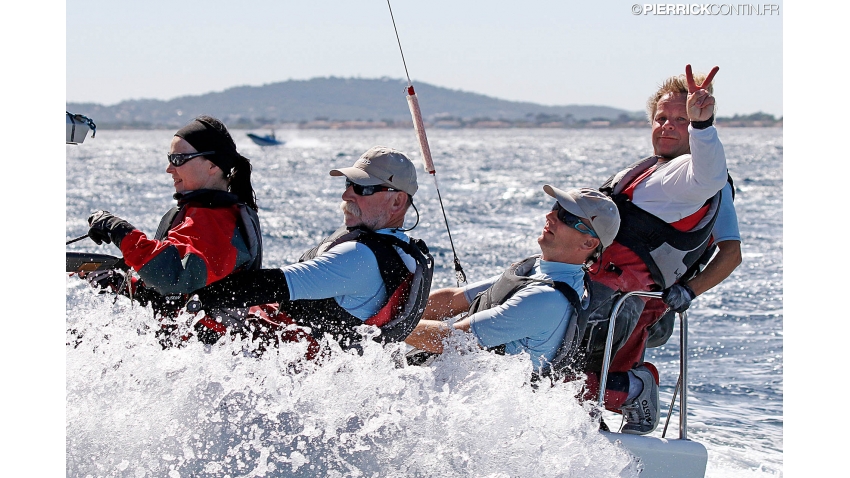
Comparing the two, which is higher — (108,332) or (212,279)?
(212,279)

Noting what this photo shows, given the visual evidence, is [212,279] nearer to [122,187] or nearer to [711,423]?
[711,423]

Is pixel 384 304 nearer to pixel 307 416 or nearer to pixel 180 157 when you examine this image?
pixel 307 416

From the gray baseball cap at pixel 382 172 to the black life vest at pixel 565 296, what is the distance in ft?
1.50

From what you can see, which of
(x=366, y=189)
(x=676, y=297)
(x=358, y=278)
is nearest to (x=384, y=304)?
(x=358, y=278)

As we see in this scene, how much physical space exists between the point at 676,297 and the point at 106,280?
1968mm

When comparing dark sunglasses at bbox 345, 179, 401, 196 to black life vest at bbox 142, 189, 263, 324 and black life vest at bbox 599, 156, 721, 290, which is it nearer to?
black life vest at bbox 142, 189, 263, 324

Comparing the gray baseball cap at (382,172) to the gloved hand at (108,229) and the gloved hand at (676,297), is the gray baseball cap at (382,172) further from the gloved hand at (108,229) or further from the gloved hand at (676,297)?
the gloved hand at (676,297)

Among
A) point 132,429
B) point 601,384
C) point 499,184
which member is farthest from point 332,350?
point 499,184

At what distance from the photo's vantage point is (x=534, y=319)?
284 cm

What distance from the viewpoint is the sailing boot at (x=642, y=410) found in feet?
11.1

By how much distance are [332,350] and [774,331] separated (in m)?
5.89

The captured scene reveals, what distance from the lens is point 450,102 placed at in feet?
522

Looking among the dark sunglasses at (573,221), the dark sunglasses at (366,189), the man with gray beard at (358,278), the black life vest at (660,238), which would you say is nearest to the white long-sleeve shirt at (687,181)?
the black life vest at (660,238)

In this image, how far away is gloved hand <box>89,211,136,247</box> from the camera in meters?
2.56
